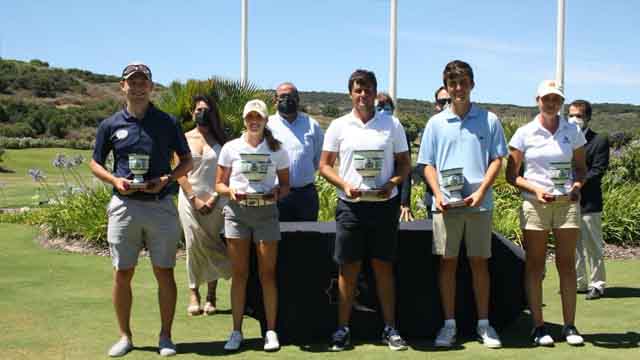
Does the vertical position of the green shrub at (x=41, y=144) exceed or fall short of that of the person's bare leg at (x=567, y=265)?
it exceeds it

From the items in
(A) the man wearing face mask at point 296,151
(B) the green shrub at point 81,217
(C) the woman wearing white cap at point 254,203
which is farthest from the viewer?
(B) the green shrub at point 81,217

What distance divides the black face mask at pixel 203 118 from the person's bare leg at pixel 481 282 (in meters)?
2.50

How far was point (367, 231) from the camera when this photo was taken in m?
6.24

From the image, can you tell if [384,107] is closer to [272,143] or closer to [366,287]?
[272,143]

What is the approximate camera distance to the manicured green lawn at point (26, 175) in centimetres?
2265

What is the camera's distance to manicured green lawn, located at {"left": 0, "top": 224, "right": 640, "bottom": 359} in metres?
6.15

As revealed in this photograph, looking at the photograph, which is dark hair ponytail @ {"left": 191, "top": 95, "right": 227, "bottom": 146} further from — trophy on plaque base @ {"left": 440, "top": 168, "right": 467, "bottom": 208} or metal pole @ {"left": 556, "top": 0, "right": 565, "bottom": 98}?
metal pole @ {"left": 556, "top": 0, "right": 565, "bottom": 98}

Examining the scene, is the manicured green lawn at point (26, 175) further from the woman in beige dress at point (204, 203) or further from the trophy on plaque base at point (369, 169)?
the trophy on plaque base at point (369, 169)

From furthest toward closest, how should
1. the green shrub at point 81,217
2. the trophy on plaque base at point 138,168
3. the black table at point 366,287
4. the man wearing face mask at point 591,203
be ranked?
the green shrub at point 81,217
the man wearing face mask at point 591,203
the black table at point 366,287
the trophy on plaque base at point 138,168

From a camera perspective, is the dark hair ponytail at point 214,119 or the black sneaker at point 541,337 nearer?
the black sneaker at point 541,337

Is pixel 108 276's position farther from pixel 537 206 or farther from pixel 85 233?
pixel 537 206

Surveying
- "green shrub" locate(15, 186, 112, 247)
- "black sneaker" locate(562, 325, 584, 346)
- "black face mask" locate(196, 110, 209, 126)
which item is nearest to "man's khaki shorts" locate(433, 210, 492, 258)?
"black sneaker" locate(562, 325, 584, 346)

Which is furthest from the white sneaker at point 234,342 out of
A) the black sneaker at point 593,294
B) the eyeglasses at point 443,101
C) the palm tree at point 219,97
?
the palm tree at point 219,97

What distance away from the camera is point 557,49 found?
13.8 m
